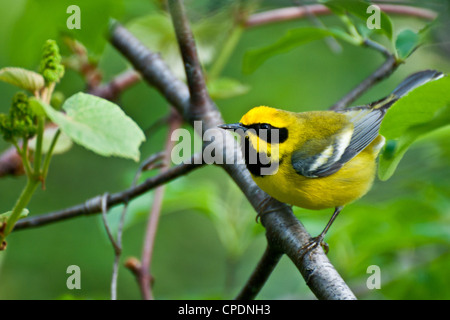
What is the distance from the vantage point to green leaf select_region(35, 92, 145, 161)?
1.03 metres

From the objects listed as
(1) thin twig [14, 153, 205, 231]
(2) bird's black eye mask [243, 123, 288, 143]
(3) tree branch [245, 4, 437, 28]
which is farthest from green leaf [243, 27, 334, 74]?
(3) tree branch [245, 4, 437, 28]

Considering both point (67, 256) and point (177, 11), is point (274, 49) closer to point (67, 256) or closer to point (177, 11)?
point (177, 11)

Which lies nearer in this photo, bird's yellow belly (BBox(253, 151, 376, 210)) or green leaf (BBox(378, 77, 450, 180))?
green leaf (BBox(378, 77, 450, 180))

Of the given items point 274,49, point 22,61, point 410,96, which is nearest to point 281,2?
point 274,49

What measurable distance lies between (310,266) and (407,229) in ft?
3.26

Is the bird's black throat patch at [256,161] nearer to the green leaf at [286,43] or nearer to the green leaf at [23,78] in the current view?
the green leaf at [286,43]

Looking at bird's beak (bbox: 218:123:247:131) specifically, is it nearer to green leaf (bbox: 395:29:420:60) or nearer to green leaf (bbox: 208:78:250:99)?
green leaf (bbox: 208:78:250:99)

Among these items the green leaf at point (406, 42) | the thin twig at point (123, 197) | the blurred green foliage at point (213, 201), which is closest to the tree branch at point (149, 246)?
the thin twig at point (123, 197)

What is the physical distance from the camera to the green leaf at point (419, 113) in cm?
107

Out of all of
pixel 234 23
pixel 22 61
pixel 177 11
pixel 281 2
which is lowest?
pixel 22 61

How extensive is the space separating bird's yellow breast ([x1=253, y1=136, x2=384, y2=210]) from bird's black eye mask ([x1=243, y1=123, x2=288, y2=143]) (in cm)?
12

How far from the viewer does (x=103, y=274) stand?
467 cm

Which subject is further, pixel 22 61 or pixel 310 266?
pixel 22 61

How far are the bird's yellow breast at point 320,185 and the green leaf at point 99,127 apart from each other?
1329 millimetres
